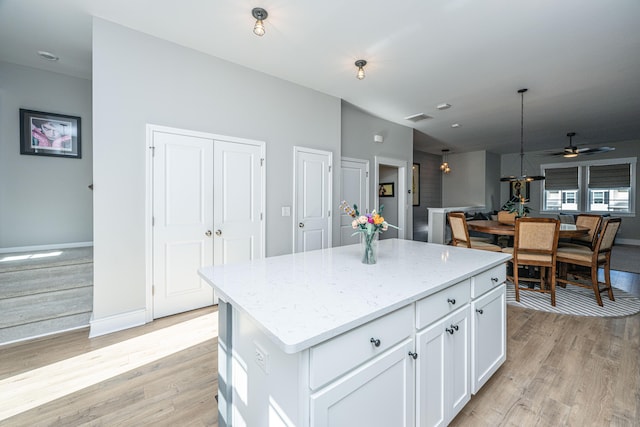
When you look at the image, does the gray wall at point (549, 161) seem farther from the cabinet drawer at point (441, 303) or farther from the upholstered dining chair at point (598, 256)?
the cabinet drawer at point (441, 303)

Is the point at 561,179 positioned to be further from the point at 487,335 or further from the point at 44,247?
the point at 44,247

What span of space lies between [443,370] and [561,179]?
1040 cm

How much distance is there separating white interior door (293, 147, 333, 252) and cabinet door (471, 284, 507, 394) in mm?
2593

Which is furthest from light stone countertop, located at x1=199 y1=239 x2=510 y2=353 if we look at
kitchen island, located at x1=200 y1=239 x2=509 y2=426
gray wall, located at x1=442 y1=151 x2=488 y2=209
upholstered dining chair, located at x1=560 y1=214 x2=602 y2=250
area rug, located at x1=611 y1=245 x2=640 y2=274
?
gray wall, located at x1=442 y1=151 x2=488 y2=209

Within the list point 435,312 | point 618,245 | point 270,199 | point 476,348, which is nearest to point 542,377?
point 476,348

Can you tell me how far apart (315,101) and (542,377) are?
155 inches

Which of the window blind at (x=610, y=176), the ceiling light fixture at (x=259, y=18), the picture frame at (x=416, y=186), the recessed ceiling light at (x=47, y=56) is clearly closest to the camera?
the ceiling light fixture at (x=259, y=18)

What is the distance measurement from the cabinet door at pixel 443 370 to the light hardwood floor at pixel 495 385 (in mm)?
262

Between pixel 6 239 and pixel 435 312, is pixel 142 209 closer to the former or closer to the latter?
pixel 6 239

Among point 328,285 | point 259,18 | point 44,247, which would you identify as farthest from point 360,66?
point 44,247

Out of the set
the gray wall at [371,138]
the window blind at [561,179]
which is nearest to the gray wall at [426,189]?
the gray wall at [371,138]

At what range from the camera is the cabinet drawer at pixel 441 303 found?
1212mm

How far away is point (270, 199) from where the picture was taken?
143 inches

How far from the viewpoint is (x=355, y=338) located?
3.08 ft
